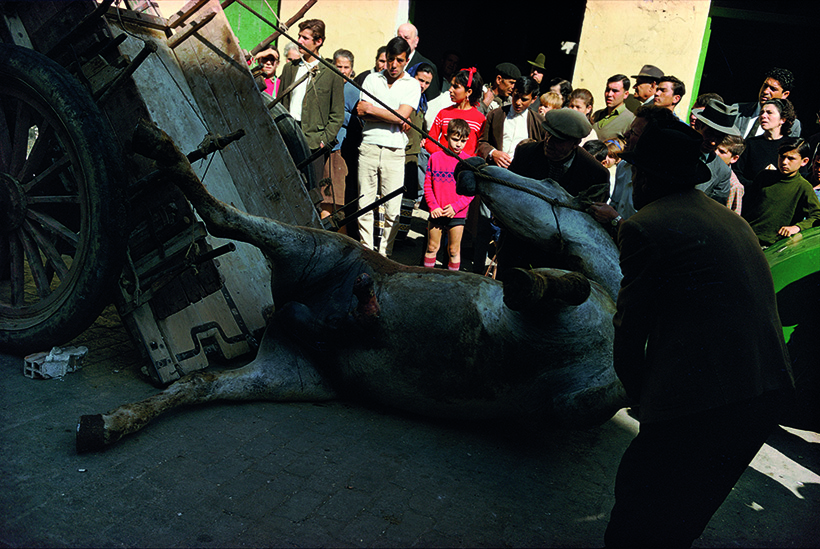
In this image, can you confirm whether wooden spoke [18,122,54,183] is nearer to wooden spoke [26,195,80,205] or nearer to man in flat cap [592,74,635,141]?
wooden spoke [26,195,80,205]

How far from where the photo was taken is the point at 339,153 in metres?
7.00

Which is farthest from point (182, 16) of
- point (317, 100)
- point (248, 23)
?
point (248, 23)

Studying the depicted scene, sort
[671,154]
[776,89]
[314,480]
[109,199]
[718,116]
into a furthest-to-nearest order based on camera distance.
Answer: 1. [776,89]
2. [718,116]
3. [109,199]
4. [314,480]
5. [671,154]

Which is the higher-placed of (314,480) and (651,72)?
(651,72)

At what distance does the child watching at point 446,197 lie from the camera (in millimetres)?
5961

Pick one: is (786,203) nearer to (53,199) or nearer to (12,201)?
(53,199)

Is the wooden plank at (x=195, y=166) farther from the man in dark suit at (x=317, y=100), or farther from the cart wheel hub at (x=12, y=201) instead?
the man in dark suit at (x=317, y=100)

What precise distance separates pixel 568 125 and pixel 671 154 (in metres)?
1.85

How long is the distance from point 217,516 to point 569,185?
9.49 ft

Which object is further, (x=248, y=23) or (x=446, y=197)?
(x=248, y=23)

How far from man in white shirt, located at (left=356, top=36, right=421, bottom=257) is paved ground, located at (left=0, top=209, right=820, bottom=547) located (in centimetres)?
317

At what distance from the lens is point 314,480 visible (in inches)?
111

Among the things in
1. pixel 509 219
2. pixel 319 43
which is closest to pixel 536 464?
pixel 509 219

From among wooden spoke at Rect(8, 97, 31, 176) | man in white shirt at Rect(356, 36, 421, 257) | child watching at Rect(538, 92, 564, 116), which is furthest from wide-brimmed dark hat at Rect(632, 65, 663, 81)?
wooden spoke at Rect(8, 97, 31, 176)
